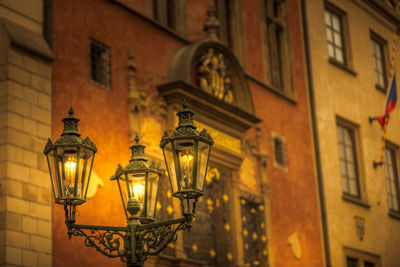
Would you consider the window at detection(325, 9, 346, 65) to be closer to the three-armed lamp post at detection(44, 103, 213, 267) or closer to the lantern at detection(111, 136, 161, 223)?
the lantern at detection(111, 136, 161, 223)

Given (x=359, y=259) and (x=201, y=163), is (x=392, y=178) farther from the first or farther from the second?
(x=201, y=163)

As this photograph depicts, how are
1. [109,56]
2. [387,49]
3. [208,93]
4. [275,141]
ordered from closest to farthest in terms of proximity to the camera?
[109,56] → [208,93] → [275,141] → [387,49]

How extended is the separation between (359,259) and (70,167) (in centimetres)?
1146

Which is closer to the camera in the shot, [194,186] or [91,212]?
[194,186]

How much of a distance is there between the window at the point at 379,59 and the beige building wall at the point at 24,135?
12.1 meters

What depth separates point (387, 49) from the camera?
71.9 ft

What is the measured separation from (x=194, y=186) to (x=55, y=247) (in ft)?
12.6

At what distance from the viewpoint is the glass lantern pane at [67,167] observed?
7.50 metres

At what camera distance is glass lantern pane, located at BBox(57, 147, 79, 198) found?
295 inches

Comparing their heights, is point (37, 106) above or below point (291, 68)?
below

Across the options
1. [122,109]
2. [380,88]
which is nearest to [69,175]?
[122,109]

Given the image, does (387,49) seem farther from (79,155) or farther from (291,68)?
(79,155)

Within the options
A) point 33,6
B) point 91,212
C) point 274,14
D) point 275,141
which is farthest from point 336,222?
point 33,6

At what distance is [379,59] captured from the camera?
21.7 meters
